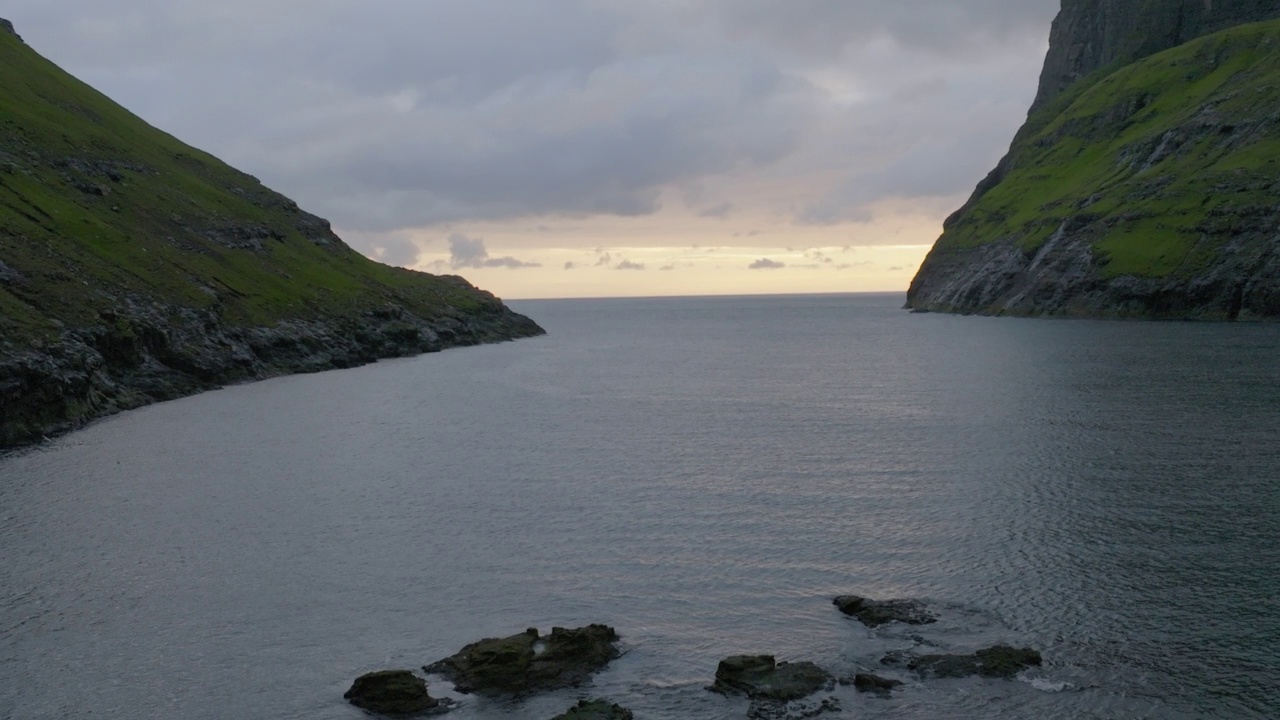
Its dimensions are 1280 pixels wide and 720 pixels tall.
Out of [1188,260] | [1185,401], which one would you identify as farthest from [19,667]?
[1188,260]

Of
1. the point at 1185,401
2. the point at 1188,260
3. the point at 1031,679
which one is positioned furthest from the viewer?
the point at 1188,260

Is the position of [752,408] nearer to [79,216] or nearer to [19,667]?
[19,667]

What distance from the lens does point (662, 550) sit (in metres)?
43.2

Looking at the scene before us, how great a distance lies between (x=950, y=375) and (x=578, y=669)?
88.6 metres

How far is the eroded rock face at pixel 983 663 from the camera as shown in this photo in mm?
29625

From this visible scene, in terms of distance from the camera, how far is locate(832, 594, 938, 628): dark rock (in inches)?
1335

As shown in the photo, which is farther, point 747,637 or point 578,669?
point 747,637

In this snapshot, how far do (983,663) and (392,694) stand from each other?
59.0 feet

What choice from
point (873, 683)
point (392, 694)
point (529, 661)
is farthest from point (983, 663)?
point (392, 694)

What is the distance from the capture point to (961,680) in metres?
29.3

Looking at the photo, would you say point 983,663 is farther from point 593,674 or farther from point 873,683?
point 593,674

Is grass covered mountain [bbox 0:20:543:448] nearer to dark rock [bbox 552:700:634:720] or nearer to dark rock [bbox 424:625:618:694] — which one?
dark rock [bbox 424:625:618:694]

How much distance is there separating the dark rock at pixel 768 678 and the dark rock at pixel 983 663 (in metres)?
3.21

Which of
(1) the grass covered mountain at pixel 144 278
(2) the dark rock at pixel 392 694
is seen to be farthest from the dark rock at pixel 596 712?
(1) the grass covered mountain at pixel 144 278
